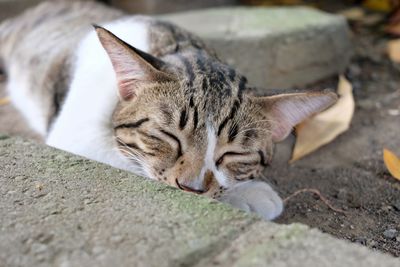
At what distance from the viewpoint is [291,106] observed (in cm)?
220

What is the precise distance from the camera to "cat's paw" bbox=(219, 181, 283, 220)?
2219 millimetres

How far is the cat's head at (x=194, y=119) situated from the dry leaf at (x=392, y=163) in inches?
25.3

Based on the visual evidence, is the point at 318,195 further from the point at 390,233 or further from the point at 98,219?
the point at 98,219

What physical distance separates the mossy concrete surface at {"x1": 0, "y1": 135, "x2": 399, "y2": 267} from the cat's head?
256 mm

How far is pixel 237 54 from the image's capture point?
3.59 meters

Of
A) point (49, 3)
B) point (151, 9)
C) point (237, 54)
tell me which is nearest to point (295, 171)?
point (237, 54)

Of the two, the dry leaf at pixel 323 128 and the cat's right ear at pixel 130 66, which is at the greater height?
the cat's right ear at pixel 130 66

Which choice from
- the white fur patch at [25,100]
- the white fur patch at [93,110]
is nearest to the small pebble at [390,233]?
the white fur patch at [93,110]

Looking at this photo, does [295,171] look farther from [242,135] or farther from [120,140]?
[120,140]

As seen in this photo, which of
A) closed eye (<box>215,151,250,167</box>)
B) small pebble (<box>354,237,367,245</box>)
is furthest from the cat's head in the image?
small pebble (<box>354,237,367,245</box>)

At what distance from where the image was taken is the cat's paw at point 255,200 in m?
2.22

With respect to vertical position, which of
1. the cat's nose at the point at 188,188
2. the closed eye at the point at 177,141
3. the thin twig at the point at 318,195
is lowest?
the thin twig at the point at 318,195

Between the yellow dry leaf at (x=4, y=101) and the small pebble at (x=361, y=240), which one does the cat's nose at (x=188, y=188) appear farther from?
the yellow dry leaf at (x=4, y=101)

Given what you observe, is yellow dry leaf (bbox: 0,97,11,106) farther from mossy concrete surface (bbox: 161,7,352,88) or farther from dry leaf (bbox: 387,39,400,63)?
dry leaf (bbox: 387,39,400,63)
